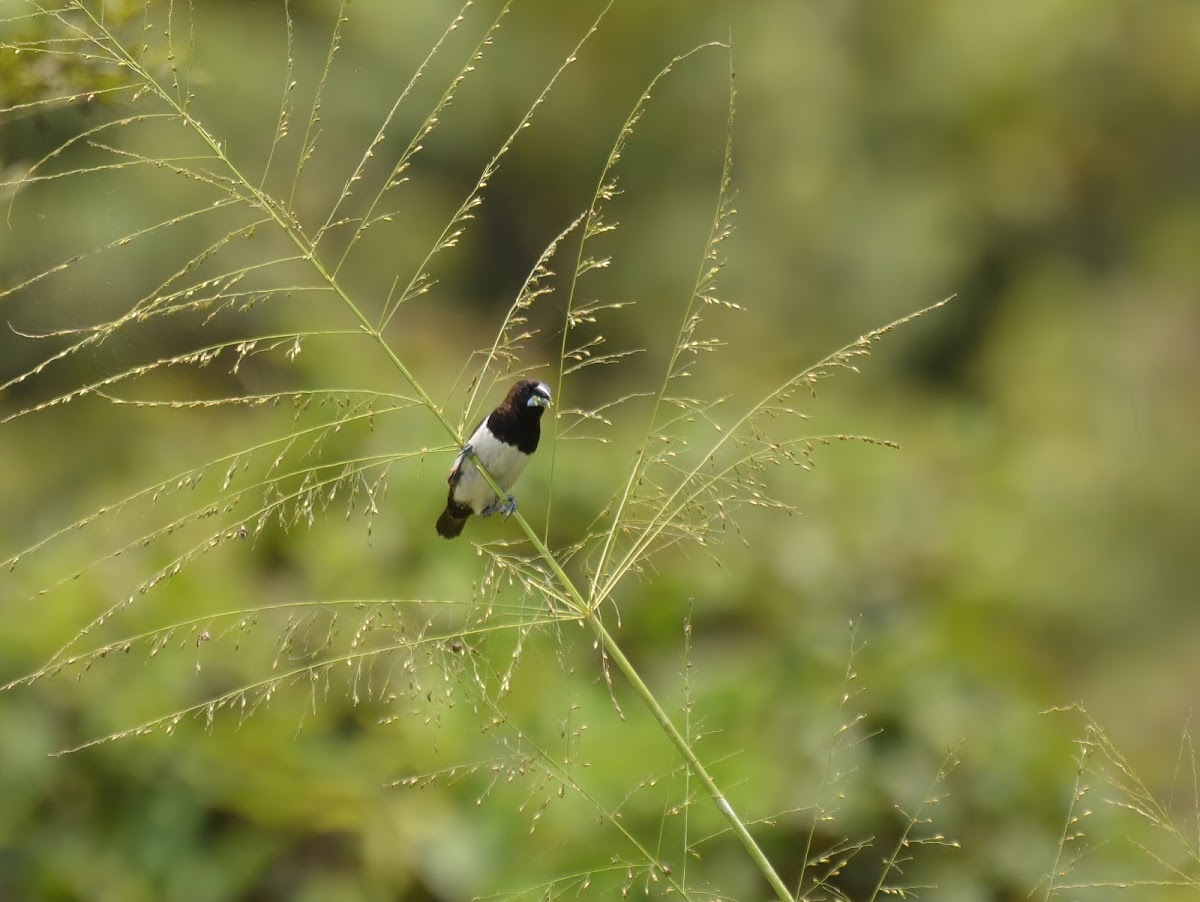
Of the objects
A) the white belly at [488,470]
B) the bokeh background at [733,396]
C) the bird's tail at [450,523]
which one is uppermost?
the white belly at [488,470]

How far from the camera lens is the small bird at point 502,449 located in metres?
2.11

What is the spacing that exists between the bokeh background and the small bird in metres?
0.18

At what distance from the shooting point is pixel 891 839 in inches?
115

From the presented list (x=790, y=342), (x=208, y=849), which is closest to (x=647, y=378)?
(x=790, y=342)

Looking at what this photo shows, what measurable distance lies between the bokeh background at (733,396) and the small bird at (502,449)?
183mm

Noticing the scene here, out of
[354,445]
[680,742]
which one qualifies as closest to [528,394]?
[680,742]

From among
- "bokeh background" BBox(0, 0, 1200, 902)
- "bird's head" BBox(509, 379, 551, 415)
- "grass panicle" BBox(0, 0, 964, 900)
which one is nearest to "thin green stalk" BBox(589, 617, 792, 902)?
"grass panicle" BBox(0, 0, 964, 900)

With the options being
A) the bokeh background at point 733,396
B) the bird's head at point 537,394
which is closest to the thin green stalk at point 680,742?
the bokeh background at point 733,396

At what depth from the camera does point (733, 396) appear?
14.4ft

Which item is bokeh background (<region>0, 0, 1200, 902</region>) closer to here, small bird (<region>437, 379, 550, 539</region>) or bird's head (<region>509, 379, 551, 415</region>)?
bird's head (<region>509, 379, 551, 415</region>)

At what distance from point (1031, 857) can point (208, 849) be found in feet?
6.26

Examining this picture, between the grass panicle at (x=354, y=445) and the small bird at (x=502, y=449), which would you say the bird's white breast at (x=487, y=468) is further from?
the grass panicle at (x=354, y=445)

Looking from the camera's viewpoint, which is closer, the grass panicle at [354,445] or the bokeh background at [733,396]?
the grass panicle at [354,445]

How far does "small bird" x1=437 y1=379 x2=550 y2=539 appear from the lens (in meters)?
2.11
